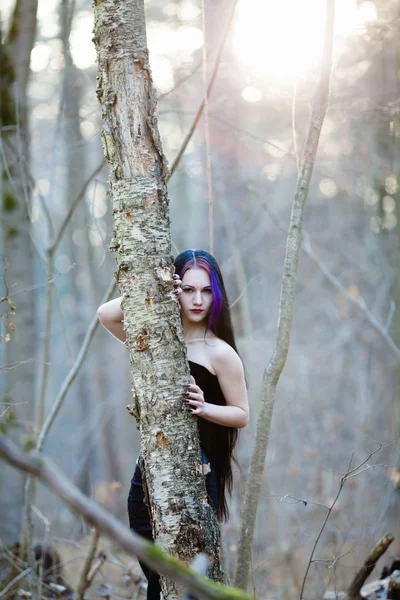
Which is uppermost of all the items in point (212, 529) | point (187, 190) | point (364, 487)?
point (187, 190)

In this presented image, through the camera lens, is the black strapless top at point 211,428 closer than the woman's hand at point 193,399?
No

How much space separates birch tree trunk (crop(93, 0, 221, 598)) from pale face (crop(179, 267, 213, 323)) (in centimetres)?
36

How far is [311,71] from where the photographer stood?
470cm

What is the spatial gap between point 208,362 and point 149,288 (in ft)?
1.77

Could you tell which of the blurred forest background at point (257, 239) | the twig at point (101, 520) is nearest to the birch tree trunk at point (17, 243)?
the blurred forest background at point (257, 239)

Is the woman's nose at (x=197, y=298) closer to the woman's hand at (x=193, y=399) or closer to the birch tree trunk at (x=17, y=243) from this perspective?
the woman's hand at (x=193, y=399)

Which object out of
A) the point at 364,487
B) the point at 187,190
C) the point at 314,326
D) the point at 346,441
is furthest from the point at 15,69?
the point at 314,326

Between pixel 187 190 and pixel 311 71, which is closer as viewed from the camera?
pixel 311 71

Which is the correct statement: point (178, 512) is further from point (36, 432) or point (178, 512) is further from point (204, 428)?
point (36, 432)

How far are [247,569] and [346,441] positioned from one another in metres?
6.70

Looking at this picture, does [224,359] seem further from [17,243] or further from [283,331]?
[17,243]

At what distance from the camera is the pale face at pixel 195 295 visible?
2.75 meters

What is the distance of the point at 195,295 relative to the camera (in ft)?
9.02

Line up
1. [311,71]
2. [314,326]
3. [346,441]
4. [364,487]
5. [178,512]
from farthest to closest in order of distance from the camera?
[314,326]
[346,441]
[364,487]
[311,71]
[178,512]
